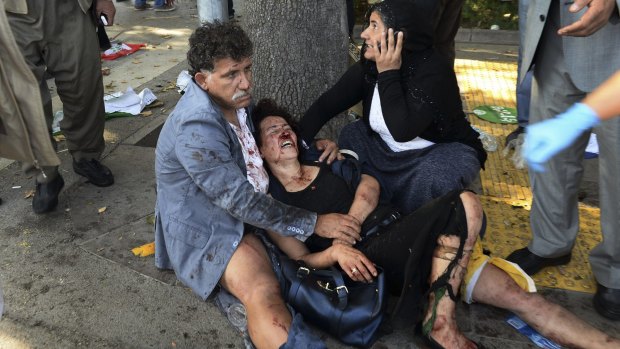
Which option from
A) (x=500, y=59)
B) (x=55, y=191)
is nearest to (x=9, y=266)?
(x=55, y=191)

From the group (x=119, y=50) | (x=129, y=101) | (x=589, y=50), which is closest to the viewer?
(x=589, y=50)

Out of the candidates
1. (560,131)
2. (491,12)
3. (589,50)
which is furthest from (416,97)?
(491,12)

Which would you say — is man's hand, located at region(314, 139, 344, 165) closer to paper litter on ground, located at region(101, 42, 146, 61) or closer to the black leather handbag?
the black leather handbag

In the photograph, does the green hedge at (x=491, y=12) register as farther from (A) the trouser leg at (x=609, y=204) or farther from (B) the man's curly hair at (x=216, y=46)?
(A) the trouser leg at (x=609, y=204)

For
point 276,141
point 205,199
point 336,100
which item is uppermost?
point 336,100

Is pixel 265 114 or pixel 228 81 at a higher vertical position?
pixel 228 81

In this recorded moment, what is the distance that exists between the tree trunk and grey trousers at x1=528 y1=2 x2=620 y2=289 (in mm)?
1318

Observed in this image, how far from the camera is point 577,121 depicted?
1.54m

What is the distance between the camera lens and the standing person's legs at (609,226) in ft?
8.23

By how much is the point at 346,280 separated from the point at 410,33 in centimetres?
125

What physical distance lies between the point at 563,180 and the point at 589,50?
665 millimetres

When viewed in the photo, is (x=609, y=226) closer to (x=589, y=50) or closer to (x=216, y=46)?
(x=589, y=50)

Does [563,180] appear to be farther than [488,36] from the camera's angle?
No

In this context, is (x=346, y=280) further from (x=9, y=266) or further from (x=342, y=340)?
(x=9, y=266)
